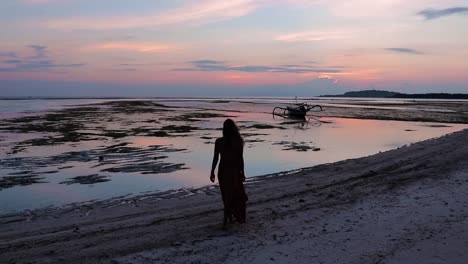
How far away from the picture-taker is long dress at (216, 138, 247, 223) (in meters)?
7.31

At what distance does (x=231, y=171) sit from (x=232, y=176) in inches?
3.5

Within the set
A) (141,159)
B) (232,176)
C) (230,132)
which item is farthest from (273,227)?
(141,159)

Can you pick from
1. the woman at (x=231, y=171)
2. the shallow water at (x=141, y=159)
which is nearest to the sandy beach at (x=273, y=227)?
the woman at (x=231, y=171)

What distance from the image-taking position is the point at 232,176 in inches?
290

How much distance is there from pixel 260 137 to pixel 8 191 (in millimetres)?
16642

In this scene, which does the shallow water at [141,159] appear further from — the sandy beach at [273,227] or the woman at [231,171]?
the woman at [231,171]

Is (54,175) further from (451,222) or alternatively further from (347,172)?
(451,222)

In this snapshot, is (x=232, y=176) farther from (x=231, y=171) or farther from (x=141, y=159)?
(x=141, y=159)

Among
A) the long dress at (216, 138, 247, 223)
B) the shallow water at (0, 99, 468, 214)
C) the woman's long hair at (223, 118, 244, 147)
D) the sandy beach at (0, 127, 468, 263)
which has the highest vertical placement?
the woman's long hair at (223, 118, 244, 147)

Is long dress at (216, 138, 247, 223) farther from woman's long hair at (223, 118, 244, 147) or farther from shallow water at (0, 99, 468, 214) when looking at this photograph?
shallow water at (0, 99, 468, 214)

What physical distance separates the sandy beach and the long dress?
0.34m

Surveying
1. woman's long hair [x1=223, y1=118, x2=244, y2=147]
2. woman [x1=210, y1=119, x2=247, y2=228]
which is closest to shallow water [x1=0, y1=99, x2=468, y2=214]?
woman [x1=210, y1=119, x2=247, y2=228]

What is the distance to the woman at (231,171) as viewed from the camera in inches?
286

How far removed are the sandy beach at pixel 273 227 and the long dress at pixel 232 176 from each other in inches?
13.4
